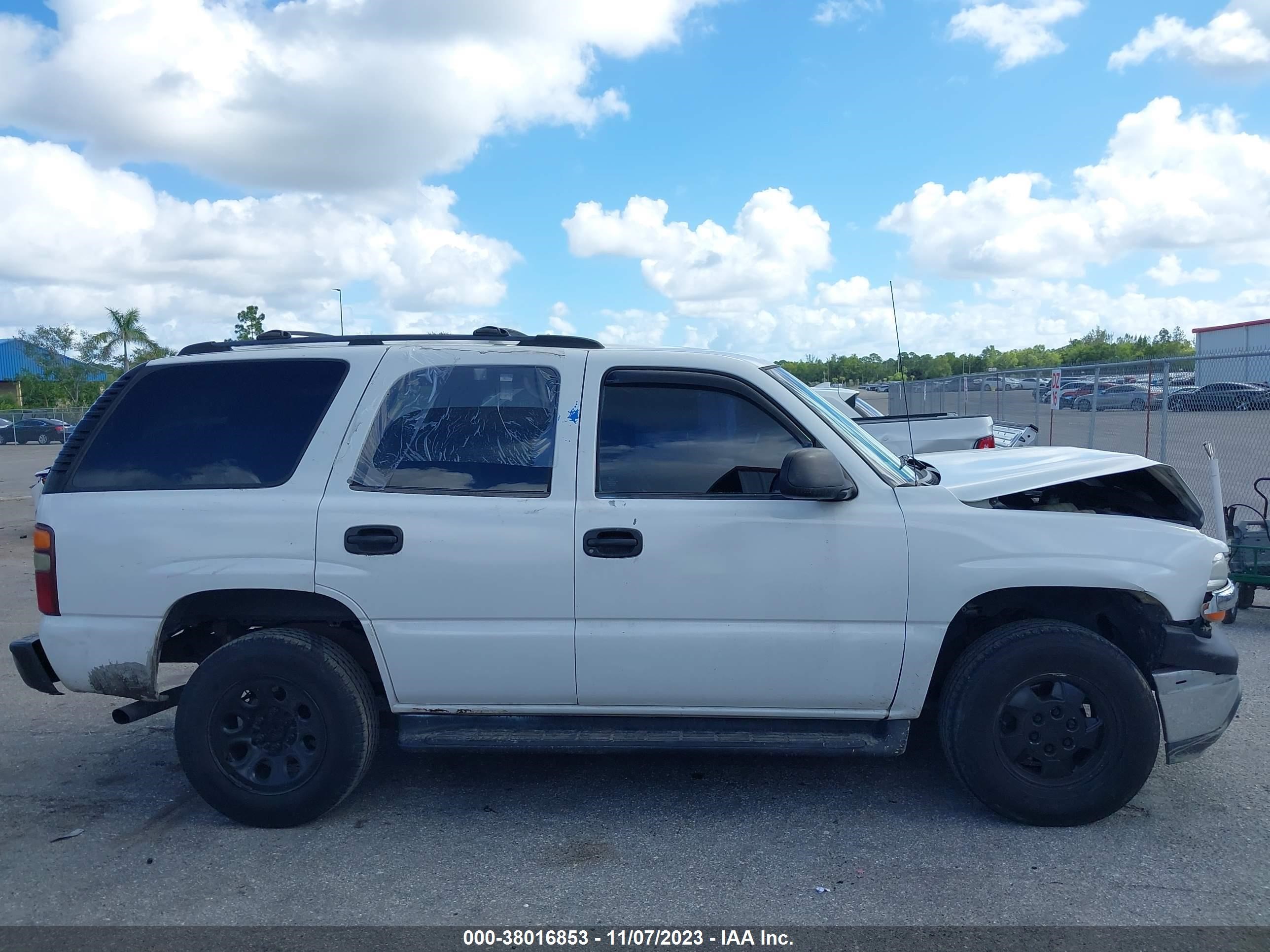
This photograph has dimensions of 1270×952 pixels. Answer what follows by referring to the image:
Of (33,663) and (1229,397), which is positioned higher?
(1229,397)

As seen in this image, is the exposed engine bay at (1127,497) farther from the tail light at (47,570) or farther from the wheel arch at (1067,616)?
the tail light at (47,570)

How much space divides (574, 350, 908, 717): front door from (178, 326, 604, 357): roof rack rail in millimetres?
517

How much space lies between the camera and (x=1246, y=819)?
4035mm

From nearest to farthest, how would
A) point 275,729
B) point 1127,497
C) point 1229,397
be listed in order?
point 275,729 < point 1127,497 < point 1229,397

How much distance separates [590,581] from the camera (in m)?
3.95

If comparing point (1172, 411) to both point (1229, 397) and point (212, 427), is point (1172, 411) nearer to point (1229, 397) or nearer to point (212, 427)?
→ point (1229, 397)

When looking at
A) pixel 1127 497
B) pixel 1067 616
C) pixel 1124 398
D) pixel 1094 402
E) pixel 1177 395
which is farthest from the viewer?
pixel 1124 398

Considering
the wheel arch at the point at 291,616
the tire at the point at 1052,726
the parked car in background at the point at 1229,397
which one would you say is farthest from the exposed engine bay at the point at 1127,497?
the parked car in background at the point at 1229,397

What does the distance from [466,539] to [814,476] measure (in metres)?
1.39

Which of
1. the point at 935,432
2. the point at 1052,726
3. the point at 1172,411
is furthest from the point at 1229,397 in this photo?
the point at 1052,726

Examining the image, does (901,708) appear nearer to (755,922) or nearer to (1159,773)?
(755,922)

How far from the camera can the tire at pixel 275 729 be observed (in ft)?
13.3

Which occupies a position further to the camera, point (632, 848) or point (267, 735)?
point (267, 735)

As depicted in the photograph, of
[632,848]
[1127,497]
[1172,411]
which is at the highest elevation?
[1172,411]
